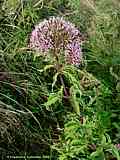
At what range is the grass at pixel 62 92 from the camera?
1.83m

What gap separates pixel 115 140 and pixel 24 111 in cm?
44

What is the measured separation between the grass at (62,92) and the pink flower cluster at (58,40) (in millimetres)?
64

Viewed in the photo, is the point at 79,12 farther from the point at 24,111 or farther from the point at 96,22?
the point at 24,111

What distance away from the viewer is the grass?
6.02 ft

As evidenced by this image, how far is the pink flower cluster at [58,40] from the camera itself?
6.14ft

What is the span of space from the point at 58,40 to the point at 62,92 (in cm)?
22

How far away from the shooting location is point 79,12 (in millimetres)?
2457

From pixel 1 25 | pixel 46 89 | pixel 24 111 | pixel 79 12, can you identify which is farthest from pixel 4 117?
pixel 79 12

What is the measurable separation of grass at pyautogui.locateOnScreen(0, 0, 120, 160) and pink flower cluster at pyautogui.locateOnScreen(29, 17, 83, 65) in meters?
0.06

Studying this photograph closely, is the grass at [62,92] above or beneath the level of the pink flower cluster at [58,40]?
beneath

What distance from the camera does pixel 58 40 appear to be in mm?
1870

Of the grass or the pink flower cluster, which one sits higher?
the pink flower cluster

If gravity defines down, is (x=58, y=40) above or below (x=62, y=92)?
above

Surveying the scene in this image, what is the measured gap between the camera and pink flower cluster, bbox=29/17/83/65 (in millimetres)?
1871
